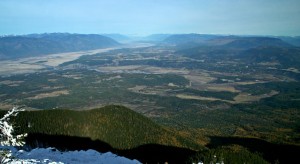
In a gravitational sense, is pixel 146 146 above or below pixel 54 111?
below

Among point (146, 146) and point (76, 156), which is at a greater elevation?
point (76, 156)

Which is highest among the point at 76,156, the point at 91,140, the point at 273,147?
the point at 76,156

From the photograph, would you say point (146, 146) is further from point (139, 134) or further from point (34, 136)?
point (34, 136)

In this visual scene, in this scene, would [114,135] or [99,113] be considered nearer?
[114,135]

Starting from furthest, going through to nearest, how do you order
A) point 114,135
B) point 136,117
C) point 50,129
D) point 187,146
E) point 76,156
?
point 136,117, point 187,146, point 114,135, point 50,129, point 76,156

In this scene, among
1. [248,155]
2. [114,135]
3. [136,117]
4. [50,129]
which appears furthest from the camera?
[136,117]

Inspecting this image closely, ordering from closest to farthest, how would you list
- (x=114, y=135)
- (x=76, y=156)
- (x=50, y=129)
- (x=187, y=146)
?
(x=76, y=156) → (x=50, y=129) → (x=114, y=135) → (x=187, y=146)

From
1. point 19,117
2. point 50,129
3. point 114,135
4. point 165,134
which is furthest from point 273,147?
point 19,117

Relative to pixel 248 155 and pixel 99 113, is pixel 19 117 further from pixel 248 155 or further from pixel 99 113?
pixel 248 155

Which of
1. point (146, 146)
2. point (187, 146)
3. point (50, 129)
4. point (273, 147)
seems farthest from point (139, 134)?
point (273, 147)
